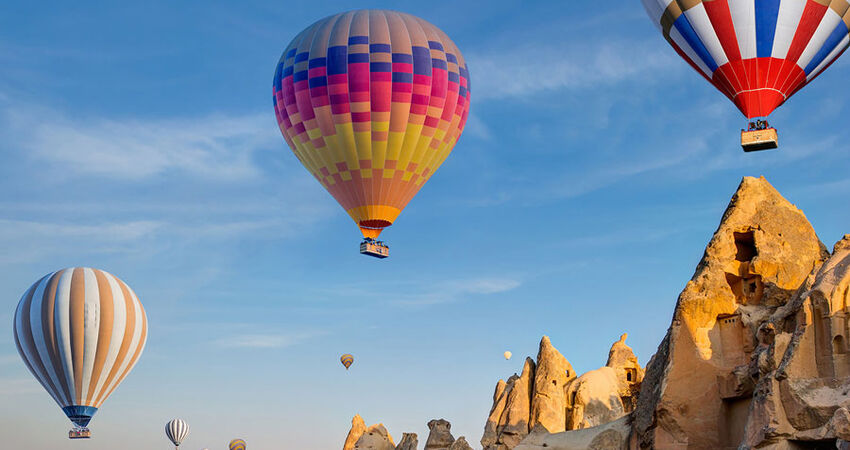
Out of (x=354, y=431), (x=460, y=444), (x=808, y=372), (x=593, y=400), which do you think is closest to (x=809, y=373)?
(x=808, y=372)

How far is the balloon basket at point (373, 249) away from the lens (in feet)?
140

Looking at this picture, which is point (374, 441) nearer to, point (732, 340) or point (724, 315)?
point (724, 315)

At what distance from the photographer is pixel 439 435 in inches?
1745

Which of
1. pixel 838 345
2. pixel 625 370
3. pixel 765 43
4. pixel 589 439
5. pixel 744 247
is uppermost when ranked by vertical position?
pixel 765 43

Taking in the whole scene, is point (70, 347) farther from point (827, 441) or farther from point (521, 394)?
point (827, 441)

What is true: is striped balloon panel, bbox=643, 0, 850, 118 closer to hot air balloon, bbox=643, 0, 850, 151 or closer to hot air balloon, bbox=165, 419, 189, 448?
hot air balloon, bbox=643, 0, 850, 151

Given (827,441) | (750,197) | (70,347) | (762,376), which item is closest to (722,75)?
(750,197)

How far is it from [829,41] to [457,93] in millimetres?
14775

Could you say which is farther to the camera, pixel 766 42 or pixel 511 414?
pixel 511 414

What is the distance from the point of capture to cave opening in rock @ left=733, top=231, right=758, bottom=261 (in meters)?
34.5

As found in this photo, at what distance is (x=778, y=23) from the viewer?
29.8 meters

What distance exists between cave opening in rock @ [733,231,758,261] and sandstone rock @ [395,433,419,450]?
1627 centimetres

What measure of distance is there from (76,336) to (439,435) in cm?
1704

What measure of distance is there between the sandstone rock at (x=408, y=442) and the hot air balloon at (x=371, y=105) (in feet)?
26.4
